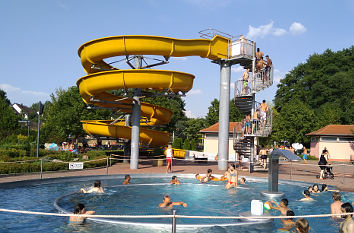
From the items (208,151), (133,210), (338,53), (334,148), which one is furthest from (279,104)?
(133,210)

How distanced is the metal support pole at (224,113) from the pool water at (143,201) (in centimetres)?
401

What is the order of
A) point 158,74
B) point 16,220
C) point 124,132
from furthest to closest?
point 124,132
point 158,74
point 16,220

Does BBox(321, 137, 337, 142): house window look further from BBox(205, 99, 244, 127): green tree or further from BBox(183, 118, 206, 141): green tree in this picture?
BBox(183, 118, 206, 141): green tree

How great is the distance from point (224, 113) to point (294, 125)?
113 feet

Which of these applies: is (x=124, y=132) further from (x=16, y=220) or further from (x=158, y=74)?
(x=16, y=220)

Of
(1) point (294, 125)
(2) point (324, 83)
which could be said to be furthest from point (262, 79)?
(2) point (324, 83)

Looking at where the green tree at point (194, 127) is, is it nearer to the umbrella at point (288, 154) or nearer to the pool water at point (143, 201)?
the pool water at point (143, 201)

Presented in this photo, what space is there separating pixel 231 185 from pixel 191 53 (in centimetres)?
927

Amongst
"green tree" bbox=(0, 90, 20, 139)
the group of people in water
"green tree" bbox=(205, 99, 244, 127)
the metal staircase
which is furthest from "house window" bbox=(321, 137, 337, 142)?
"green tree" bbox=(0, 90, 20, 139)

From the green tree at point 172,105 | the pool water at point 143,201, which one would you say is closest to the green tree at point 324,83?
the green tree at point 172,105

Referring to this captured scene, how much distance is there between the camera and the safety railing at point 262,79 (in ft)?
73.6

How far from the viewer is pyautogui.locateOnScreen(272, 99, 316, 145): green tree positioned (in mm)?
52156

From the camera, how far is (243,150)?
23.7 m

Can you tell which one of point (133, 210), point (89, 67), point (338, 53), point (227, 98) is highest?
point (338, 53)
